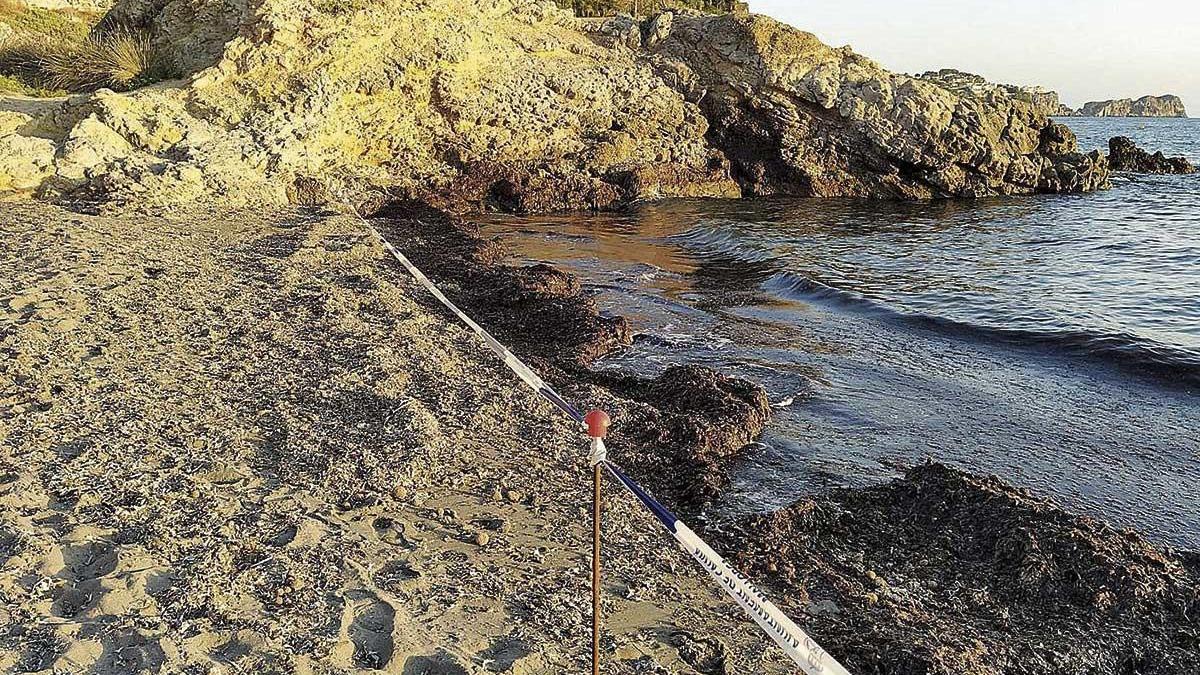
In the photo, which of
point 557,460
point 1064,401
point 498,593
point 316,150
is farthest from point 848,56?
point 498,593

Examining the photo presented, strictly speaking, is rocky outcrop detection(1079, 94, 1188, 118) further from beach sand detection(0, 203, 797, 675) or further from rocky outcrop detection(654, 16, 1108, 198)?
beach sand detection(0, 203, 797, 675)

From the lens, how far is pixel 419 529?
13.2ft

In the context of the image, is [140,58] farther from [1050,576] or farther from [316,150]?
[1050,576]

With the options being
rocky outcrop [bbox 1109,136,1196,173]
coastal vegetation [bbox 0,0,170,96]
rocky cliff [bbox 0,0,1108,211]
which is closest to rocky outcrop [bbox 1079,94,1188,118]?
rocky outcrop [bbox 1109,136,1196,173]

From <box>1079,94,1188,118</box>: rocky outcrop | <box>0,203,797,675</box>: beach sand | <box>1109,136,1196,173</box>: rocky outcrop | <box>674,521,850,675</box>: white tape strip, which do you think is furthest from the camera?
<box>1079,94,1188,118</box>: rocky outcrop

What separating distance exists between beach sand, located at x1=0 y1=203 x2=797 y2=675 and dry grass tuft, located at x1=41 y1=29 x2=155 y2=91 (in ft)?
35.1

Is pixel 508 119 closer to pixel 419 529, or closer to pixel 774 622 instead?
pixel 419 529

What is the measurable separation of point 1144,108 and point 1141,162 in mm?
105019

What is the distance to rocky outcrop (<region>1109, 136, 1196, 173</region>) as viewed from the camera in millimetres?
28516

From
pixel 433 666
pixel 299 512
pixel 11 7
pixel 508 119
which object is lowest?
pixel 433 666

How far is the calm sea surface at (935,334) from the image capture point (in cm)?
565

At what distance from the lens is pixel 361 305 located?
7.79 metres

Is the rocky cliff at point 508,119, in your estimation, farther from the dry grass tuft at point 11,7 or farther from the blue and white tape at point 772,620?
the blue and white tape at point 772,620

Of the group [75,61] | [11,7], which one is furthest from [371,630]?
[11,7]
